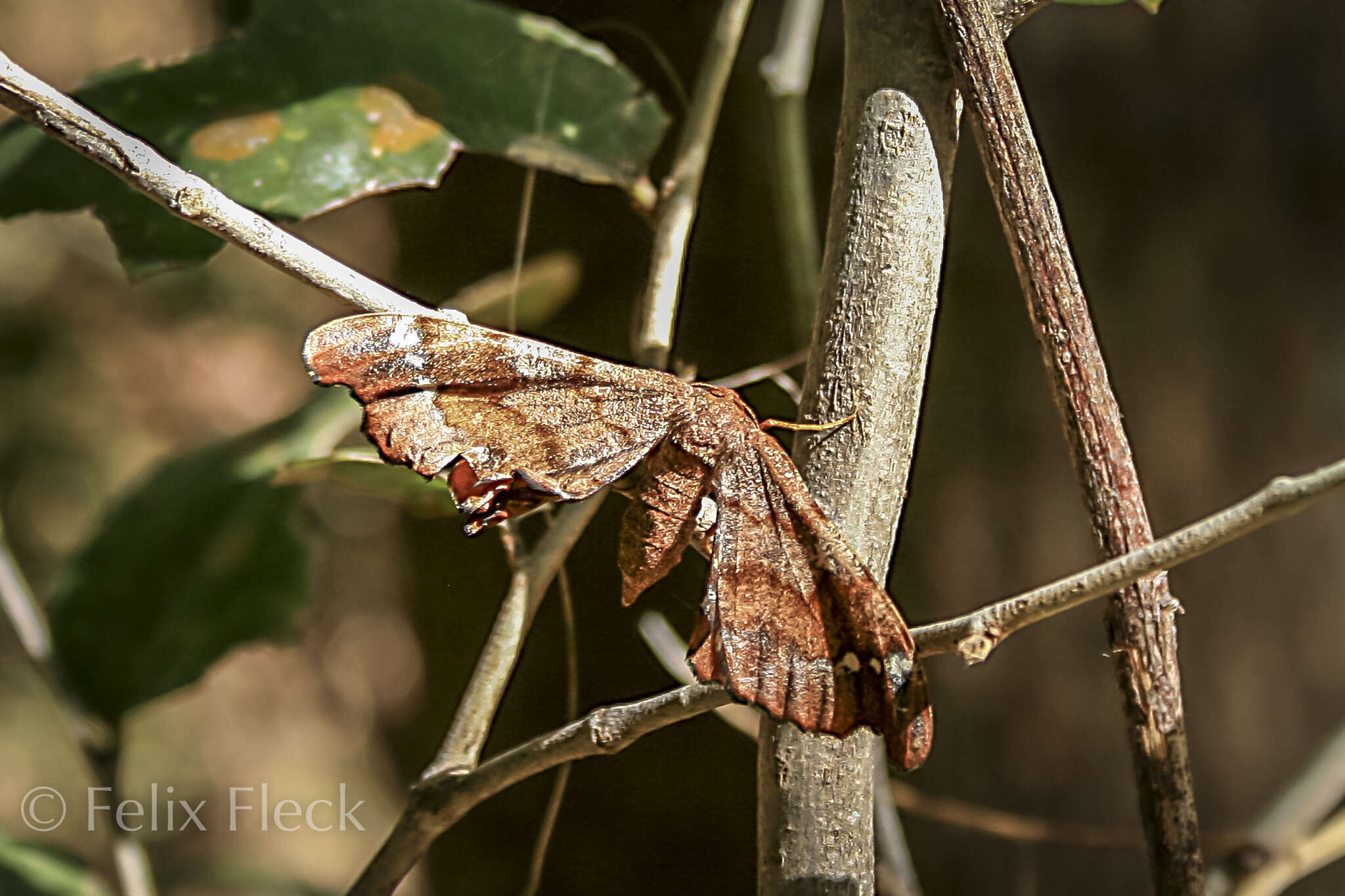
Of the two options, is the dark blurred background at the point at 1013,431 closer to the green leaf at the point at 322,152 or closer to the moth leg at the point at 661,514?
the green leaf at the point at 322,152

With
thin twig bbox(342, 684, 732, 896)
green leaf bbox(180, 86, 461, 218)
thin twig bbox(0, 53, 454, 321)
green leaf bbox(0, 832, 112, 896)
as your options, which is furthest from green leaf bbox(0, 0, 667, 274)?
green leaf bbox(0, 832, 112, 896)

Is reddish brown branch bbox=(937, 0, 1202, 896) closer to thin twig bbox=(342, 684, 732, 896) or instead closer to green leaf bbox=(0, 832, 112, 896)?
thin twig bbox=(342, 684, 732, 896)

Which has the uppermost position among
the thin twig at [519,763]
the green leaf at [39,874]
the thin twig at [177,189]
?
the thin twig at [177,189]

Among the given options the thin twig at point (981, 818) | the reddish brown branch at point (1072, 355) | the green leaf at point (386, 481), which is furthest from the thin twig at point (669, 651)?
the reddish brown branch at point (1072, 355)

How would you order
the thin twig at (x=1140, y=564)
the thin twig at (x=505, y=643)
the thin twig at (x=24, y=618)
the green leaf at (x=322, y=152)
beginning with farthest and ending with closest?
the thin twig at (x=24, y=618) → the green leaf at (x=322, y=152) → the thin twig at (x=505, y=643) → the thin twig at (x=1140, y=564)

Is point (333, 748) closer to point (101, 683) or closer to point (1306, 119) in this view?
point (101, 683)

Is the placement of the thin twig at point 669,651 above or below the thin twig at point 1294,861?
above

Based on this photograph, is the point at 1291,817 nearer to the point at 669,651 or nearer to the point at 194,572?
the point at 669,651
